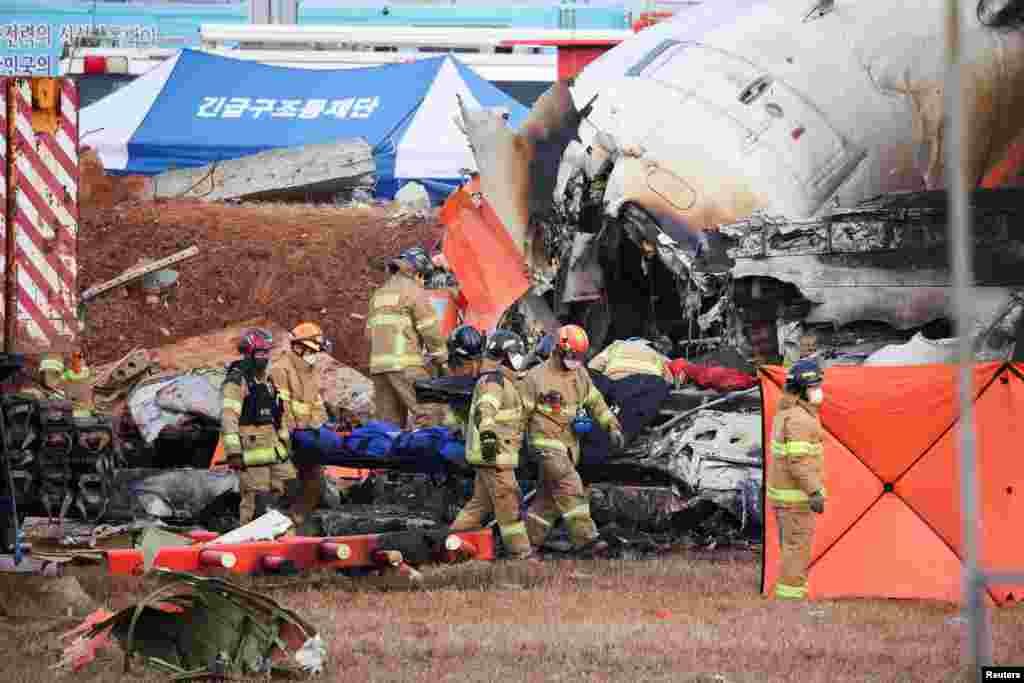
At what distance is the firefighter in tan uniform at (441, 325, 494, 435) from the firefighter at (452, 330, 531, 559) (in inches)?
40.6

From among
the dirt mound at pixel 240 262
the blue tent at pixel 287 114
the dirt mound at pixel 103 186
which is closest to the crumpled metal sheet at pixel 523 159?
the dirt mound at pixel 240 262

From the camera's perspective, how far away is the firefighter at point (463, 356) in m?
11.4

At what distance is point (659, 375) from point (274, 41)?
1506 centimetres

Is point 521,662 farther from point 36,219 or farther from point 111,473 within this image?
point 111,473

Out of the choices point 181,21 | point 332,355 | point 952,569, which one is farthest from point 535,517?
point 181,21

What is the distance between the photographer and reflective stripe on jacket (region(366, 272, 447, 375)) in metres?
12.4

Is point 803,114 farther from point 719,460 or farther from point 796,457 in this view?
point 796,457

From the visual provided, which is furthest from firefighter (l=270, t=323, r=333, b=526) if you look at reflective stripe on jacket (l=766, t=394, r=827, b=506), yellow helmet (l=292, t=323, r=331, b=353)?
reflective stripe on jacket (l=766, t=394, r=827, b=506)

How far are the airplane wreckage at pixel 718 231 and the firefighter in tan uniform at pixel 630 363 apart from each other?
0.78ft

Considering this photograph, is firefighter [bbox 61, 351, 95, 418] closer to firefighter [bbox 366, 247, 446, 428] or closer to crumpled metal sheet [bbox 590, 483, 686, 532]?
firefighter [bbox 366, 247, 446, 428]

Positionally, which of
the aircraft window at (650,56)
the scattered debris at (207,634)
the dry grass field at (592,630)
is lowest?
the dry grass field at (592,630)

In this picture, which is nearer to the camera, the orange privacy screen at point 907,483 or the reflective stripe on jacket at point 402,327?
the orange privacy screen at point 907,483

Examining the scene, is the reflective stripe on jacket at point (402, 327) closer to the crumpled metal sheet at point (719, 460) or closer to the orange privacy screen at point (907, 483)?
the crumpled metal sheet at point (719, 460)

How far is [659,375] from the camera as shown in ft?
39.3
